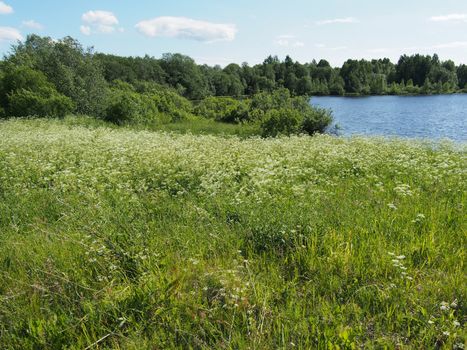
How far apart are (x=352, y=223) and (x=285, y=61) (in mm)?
158297

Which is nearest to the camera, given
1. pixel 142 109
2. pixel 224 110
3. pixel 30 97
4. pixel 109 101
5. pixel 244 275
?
pixel 244 275

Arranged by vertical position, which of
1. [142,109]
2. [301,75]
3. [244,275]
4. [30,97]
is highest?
[301,75]

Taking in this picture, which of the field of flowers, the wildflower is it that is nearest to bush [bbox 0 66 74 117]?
the field of flowers

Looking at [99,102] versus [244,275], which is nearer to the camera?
[244,275]

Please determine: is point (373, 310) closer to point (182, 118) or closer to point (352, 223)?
point (352, 223)

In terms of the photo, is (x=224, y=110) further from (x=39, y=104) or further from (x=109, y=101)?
(x=39, y=104)

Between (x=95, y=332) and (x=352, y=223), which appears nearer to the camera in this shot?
(x=95, y=332)

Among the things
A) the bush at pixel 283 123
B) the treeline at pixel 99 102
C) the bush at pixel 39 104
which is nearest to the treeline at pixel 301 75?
the treeline at pixel 99 102

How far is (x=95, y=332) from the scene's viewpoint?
2928 mm

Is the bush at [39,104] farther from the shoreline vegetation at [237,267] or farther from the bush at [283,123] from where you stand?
the shoreline vegetation at [237,267]

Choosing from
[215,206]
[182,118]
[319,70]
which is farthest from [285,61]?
[215,206]

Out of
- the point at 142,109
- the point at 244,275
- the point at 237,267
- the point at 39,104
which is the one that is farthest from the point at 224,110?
the point at 244,275

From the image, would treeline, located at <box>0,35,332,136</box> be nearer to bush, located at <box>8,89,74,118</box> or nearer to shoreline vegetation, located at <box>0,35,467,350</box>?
bush, located at <box>8,89,74,118</box>

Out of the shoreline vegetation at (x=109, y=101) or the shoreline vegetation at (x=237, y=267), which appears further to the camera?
the shoreline vegetation at (x=109, y=101)
